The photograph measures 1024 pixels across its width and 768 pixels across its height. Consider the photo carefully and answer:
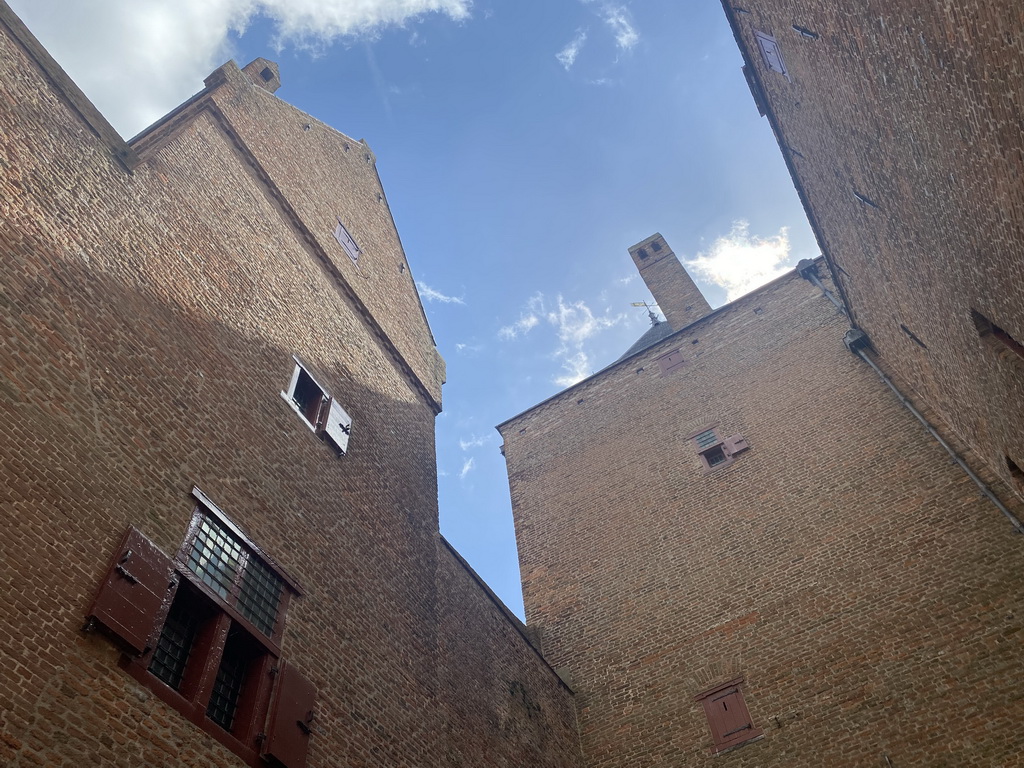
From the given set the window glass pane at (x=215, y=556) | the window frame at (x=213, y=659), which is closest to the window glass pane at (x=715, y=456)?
the window frame at (x=213, y=659)

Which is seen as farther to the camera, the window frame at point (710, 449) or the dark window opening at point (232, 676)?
the window frame at point (710, 449)

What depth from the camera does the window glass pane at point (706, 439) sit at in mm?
14945

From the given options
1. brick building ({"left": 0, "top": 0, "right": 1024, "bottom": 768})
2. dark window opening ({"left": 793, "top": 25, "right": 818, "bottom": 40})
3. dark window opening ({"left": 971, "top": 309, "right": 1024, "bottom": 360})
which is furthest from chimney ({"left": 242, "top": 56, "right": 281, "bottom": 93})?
dark window opening ({"left": 971, "top": 309, "right": 1024, "bottom": 360})

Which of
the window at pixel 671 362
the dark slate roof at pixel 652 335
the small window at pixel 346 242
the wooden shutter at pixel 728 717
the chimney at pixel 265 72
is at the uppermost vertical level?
the dark slate roof at pixel 652 335

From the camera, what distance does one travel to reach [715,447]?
1482 centimetres

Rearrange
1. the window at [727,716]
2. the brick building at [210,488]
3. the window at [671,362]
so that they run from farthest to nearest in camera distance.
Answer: the window at [671,362]
the window at [727,716]
the brick building at [210,488]

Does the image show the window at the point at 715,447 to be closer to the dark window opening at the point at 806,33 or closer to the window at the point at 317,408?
the window at the point at 317,408

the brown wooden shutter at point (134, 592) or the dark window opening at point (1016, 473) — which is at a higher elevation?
the dark window opening at point (1016, 473)

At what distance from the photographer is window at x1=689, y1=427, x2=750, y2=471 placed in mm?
14445

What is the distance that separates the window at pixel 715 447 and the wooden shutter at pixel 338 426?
24.7 feet

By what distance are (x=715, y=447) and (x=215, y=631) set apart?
35.5ft

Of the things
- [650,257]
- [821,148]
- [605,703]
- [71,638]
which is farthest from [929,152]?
[650,257]

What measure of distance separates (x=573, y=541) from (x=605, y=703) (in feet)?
11.1

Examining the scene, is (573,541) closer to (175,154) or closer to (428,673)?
(428,673)
